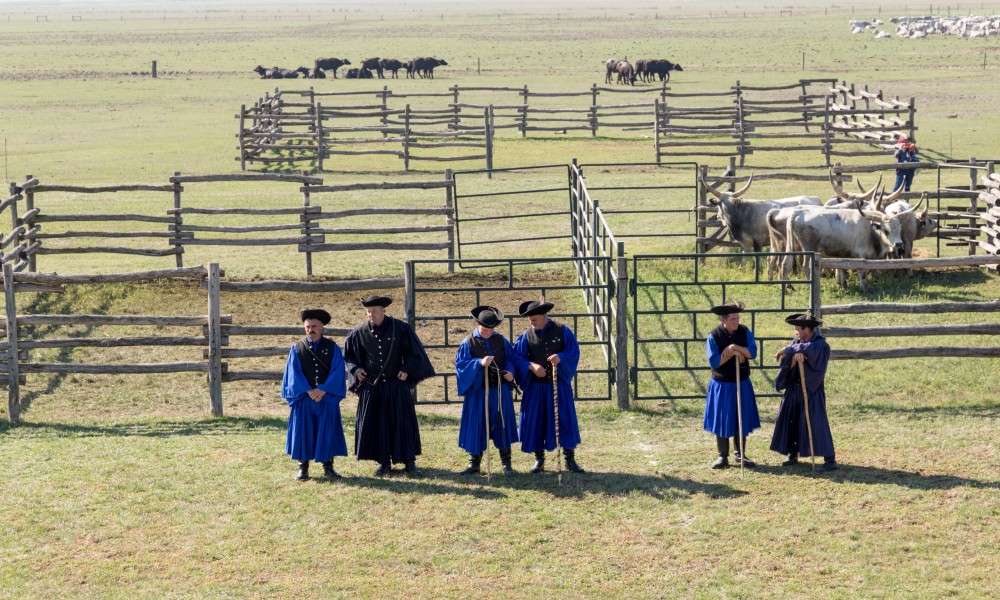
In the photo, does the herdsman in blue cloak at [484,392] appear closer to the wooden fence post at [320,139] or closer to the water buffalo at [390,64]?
the wooden fence post at [320,139]

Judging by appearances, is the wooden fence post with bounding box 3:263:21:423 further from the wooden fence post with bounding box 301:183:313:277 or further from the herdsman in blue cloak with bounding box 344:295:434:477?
the wooden fence post with bounding box 301:183:313:277

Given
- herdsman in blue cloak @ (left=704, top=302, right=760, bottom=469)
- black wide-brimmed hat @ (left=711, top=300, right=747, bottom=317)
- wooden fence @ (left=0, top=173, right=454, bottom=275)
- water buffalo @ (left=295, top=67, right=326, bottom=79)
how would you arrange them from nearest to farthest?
black wide-brimmed hat @ (left=711, top=300, right=747, bottom=317) < herdsman in blue cloak @ (left=704, top=302, right=760, bottom=469) < wooden fence @ (left=0, top=173, right=454, bottom=275) < water buffalo @ (left=295, top=67, right=326, bottom=79)

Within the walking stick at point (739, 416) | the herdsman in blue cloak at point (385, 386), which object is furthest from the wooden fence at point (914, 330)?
the herdsman in blue cloak at point (385, 386)

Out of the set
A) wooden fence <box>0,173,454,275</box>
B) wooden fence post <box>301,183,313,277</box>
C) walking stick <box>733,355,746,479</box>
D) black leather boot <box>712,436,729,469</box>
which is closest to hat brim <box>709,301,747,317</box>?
walking stick <box>733,355,746,479</box>

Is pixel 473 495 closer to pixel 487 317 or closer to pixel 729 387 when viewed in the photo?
pixel 487 317

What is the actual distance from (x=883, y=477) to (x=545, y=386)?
8.55ft

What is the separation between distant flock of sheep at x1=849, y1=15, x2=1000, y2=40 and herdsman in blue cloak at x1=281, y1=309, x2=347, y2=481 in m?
66.4

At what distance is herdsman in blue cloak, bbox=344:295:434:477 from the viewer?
9336 millimetres

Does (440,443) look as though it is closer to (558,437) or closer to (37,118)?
(558,437)

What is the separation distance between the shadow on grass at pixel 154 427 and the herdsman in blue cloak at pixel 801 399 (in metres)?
4.35

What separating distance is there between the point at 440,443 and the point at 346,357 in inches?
52.4

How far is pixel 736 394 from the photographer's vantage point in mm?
9391

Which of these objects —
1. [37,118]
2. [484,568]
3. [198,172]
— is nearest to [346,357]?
[484,568]

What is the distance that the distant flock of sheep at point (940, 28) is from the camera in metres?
69.3
